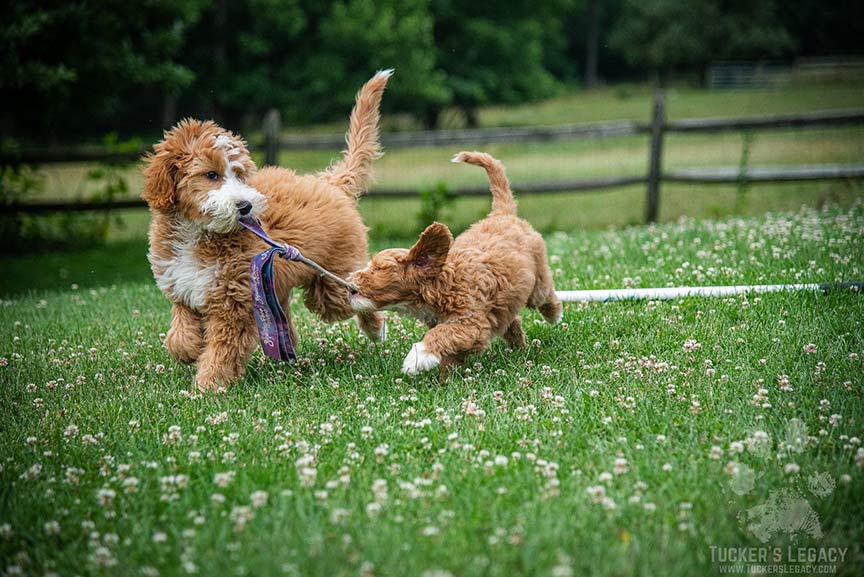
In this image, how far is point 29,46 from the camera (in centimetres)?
1105

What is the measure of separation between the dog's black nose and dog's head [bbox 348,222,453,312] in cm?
75

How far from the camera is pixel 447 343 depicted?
14.6 feet

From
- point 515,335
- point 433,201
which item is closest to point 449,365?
point 515,335

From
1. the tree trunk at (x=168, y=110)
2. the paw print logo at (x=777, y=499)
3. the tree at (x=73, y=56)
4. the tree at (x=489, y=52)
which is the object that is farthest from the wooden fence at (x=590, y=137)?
the tree trunk at (x=168, y=110)

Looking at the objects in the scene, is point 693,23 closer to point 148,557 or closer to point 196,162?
point 196,162

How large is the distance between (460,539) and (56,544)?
159 centimetres

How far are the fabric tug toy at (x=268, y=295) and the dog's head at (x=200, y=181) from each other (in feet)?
0.50

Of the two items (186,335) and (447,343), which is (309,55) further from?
(447,343)

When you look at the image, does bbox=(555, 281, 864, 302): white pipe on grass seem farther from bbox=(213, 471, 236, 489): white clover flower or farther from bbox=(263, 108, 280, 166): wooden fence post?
bbox=(263, 108, 280, 166): wooden fence post

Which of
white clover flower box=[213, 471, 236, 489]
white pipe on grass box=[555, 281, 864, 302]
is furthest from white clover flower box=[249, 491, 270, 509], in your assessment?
white pipe on grass box=[555, 281, 864, 302]

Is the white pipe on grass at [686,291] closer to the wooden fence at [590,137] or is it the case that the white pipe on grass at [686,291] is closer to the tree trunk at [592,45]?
the wooden fence at [590,137]

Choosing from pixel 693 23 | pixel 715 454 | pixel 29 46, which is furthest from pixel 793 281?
pixel 693 23

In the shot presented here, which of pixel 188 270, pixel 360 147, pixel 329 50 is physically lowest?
pixel 188 270

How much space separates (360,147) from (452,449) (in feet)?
9.66
